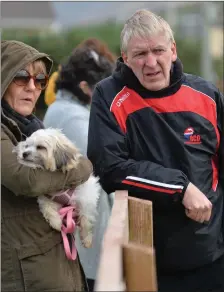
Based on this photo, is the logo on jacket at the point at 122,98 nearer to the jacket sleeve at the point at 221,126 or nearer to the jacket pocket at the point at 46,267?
the jacket sleeve at the point at 221,126

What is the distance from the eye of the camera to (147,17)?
3.04m

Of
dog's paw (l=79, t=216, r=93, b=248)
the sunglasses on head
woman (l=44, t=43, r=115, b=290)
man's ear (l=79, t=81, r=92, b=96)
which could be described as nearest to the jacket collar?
the sunglasses on head

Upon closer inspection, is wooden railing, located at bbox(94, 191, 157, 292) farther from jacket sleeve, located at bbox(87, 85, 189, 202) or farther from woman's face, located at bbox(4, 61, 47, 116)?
woman's face, located at bbox(4, 61, 47, 116)

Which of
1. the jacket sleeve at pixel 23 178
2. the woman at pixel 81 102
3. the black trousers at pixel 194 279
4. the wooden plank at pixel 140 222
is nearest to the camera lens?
the jacket sleeve at pixel 23 178

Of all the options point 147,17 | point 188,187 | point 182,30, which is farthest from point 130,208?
point 182,30

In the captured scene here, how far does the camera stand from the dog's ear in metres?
2.84

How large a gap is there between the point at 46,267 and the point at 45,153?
1.78 feet

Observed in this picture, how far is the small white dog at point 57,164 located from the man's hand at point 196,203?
21.0 inches

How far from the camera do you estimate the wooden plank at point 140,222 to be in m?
2.70

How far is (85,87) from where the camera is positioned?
15.0 feet

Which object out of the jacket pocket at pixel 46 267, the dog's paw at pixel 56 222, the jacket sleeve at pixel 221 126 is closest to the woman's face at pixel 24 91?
the dog's paw at pixel 56 222

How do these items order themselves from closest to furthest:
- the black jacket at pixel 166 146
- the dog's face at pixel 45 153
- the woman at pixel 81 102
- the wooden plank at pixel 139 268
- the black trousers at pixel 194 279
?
the wooden plank at pixel 139 268 → the dog's face at pixel 45 153 → the black jacket at pixel 166 146 → the black trousers at pixel 194 279 → the woman at pixel 81 102

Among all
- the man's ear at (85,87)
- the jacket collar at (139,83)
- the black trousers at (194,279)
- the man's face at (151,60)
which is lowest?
the black trousers at (194,279)

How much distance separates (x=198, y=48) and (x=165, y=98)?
20.8 m
